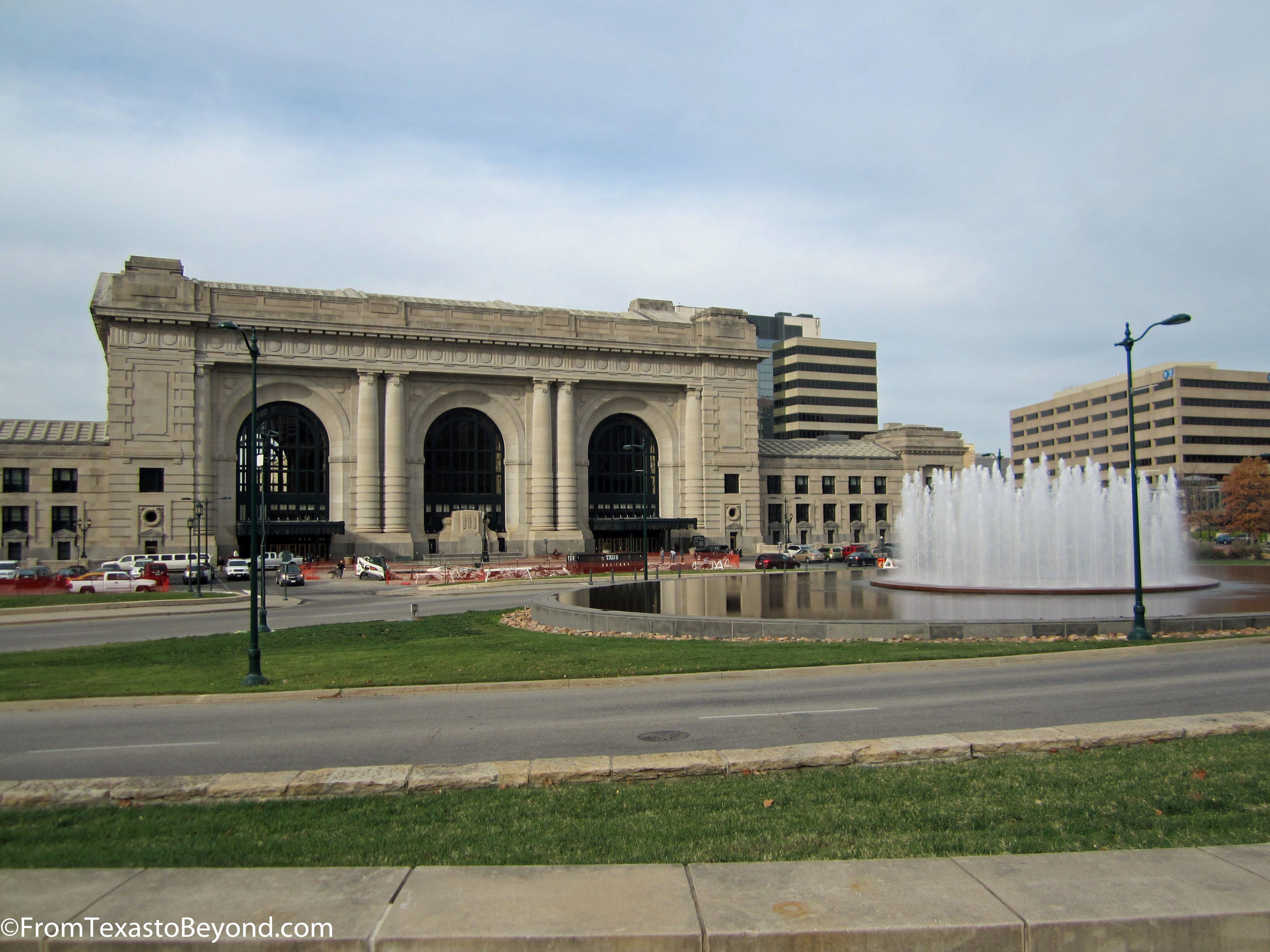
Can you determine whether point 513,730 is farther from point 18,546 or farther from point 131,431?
point 18,546

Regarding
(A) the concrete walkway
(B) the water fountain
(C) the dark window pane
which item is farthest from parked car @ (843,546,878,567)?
(A) the concrete walkway

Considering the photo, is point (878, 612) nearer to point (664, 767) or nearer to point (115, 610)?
point (664, 767)

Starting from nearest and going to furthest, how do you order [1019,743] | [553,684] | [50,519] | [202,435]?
[1019,743] < [553,684] < [50,519] < [202,435]

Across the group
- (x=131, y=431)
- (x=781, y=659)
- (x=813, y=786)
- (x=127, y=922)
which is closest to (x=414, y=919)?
(x=127, y=922)

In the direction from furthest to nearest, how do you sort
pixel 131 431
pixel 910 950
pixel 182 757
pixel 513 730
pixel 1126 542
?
pixel 131 431, pixel 1126 542, pixel 513 730, pixel 182 757, pixel 910 950

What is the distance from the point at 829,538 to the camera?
9138cm

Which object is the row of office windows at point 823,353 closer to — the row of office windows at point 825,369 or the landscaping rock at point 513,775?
the row of office windows at point 825,369

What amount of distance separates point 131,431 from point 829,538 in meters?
64.6

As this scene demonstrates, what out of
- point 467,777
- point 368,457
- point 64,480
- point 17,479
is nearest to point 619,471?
point 368,457

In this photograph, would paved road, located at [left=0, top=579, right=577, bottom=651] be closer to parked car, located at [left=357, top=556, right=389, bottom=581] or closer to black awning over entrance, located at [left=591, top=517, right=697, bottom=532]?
parked car, located at [left=357, top=556, right=389, bottom=581]

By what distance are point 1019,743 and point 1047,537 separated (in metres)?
30.6

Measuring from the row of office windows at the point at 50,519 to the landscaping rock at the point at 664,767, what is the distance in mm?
→ 71137

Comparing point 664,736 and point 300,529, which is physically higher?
point 300,529

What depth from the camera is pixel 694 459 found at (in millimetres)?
81188
